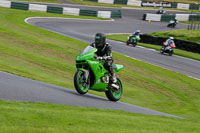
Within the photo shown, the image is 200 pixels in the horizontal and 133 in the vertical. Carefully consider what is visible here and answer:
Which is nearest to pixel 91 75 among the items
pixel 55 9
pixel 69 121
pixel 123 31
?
pixel 69 121

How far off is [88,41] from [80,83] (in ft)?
64.7

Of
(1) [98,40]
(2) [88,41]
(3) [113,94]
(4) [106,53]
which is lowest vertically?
(3) [113,94]

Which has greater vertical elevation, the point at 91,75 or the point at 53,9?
the point at 53,9

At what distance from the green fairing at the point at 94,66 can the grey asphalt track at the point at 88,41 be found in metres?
0.39

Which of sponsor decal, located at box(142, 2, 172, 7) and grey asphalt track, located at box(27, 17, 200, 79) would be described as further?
sponsor decal, located at box(142, 2, 172, 7)

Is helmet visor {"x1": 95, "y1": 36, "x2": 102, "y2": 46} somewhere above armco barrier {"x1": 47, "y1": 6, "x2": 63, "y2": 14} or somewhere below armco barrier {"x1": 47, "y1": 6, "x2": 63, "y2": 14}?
below

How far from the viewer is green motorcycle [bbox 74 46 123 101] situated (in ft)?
34.0

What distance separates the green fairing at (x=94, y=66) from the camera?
1040 cm

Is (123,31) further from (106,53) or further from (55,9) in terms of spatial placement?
(106,53)

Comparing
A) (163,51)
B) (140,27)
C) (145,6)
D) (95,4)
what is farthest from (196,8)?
(163,51)

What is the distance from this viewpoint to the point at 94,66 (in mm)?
10672

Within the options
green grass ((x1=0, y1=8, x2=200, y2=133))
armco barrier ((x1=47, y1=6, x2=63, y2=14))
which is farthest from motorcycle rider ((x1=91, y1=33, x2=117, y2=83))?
armco barrier ((x1=47, y1=6, x2=63, y2=14))

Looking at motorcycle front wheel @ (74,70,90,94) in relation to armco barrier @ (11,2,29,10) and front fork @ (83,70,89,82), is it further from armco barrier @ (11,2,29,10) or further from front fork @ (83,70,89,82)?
armco barrier @ (11,2,29,10)

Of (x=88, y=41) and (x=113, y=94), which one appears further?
(x=88, y=41)
